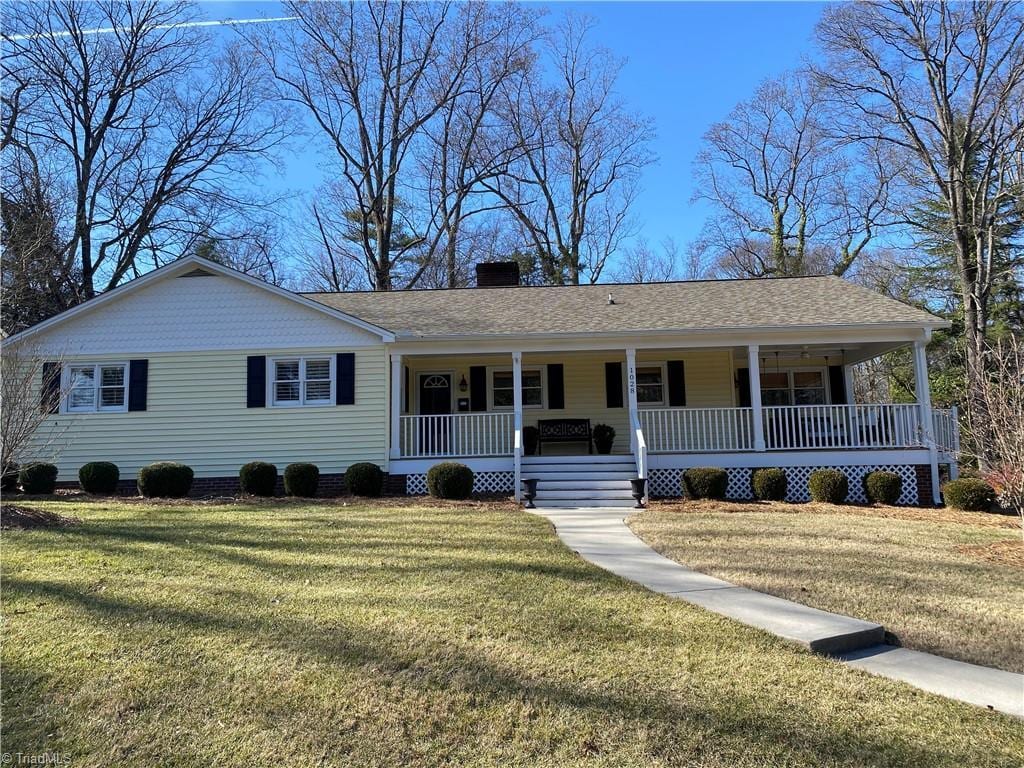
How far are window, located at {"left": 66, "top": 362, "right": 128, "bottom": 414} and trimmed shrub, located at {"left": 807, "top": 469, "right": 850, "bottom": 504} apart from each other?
560 inches

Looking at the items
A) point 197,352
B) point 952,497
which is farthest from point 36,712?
point 952,497

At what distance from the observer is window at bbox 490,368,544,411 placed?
51.9ft

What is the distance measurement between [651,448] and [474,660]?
10.4m

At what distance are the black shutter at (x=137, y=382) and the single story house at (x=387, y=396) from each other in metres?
0.03

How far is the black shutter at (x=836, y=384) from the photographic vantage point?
16344 mm

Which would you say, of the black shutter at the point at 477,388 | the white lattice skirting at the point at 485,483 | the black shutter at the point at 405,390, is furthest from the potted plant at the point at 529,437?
the black shutter at the point at 405,390

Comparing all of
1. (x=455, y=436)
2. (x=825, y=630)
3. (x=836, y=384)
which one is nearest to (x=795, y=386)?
(x=836, y=384)

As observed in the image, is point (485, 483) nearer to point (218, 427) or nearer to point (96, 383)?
point (218, 427)

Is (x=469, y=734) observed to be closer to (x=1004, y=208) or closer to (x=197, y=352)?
(x=197, y=352)

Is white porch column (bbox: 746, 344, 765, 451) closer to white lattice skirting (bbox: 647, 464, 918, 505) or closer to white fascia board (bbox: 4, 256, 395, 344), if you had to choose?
white lattice skirting (bbox: 647, 464, 918, 505)

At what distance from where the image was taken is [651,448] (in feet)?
45.2

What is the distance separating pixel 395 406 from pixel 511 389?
3355mm

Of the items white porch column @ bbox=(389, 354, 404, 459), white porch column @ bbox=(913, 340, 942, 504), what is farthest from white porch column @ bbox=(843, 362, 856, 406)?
white porch column @ bbox=(389, 354, 404, 459)

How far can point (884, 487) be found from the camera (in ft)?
39.9
